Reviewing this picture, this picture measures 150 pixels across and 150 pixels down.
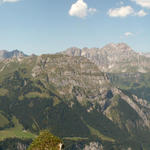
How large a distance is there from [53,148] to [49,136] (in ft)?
13.2

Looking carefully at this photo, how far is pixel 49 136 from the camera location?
83438mm

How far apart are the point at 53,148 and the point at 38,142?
5.09 m

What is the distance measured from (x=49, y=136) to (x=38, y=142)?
3.49 metres

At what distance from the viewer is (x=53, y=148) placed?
265ft

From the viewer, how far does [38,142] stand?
8312cm
